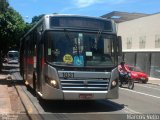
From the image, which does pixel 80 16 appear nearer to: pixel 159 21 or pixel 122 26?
pixel 159 21

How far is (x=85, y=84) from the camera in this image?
13281 mm

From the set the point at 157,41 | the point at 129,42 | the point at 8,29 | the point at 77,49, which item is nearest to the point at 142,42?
the point at 157,41

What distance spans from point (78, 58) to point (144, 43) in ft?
112

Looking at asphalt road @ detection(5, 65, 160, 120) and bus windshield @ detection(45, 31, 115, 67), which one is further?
bus windshield @ detection(45, 31, 115, 67)

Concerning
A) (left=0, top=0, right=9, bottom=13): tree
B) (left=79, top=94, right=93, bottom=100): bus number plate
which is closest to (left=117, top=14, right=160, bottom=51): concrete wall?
(left=0, top=0, right=9, bottom=13): tree

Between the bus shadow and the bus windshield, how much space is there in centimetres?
153

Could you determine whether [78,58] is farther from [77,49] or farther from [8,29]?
[8,29]

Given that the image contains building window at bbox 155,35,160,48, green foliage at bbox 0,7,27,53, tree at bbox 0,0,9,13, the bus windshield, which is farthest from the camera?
tree at bbox 0,0,9,13

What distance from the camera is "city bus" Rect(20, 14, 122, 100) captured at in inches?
516

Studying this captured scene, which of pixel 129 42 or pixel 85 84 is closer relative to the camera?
pixel 85 84

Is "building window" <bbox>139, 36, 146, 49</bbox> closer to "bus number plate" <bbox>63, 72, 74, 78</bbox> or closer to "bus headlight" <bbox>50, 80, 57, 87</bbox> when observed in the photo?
"bus number plate" <bbox>63, 72, 74, 78</bbox>

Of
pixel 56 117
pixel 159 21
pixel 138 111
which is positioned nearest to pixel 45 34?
pixel 56 117

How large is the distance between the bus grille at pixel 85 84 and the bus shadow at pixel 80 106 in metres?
0.77

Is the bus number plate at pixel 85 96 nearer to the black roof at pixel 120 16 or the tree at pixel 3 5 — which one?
the tree at pixel 3 5
